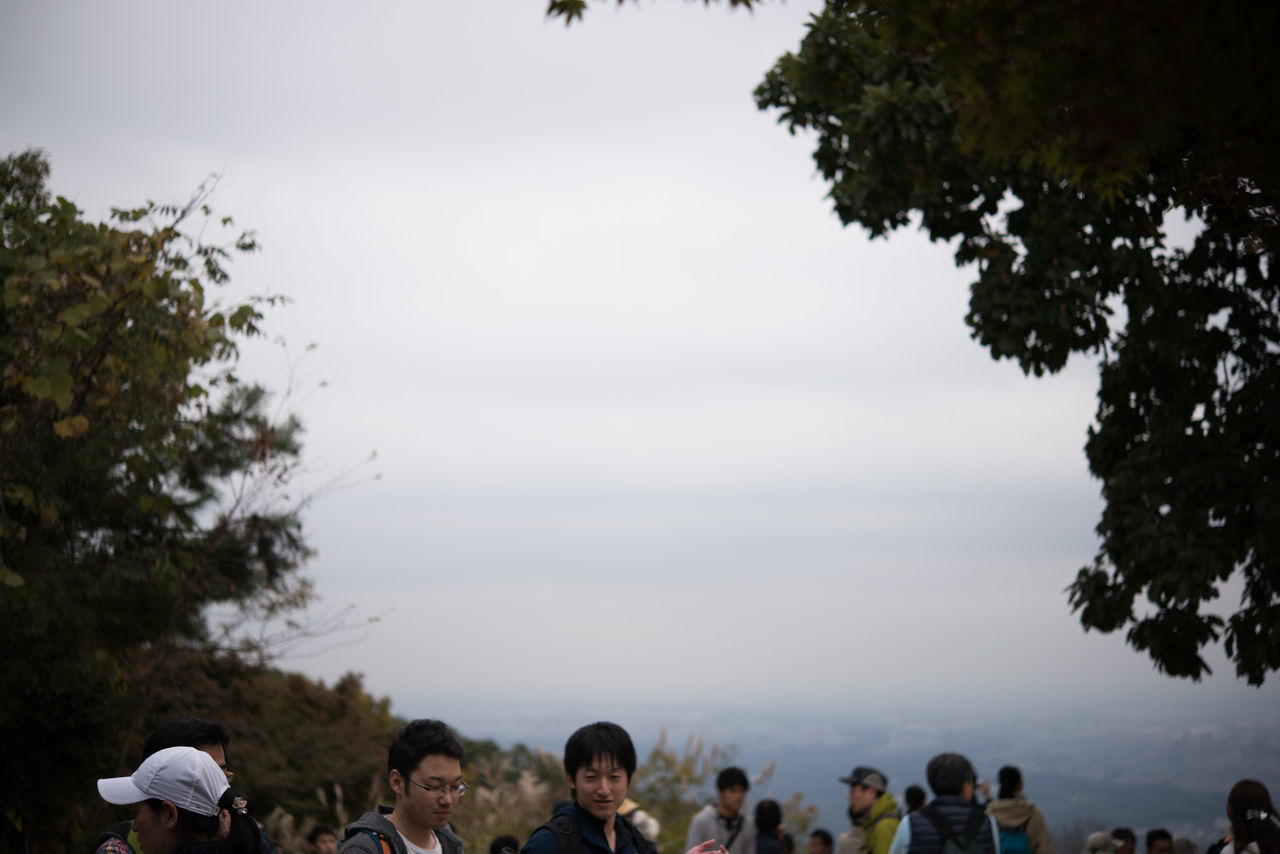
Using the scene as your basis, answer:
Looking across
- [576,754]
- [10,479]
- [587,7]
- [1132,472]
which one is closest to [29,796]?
[10,479]

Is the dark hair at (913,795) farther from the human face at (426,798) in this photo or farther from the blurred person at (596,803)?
the human face at (426,798)

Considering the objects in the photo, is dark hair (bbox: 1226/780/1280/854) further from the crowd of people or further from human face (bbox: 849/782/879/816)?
human face (bbox: 849/782/879/816)

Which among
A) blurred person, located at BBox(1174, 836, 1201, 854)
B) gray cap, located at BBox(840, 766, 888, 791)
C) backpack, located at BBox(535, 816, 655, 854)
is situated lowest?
blurred person, located at BBox(1174, 836, 1201, 854)

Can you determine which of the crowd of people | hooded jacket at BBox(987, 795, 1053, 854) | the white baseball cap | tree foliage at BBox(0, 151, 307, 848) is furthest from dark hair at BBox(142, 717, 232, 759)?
hooded jacket at BBox(987, 795, 1053, 854)

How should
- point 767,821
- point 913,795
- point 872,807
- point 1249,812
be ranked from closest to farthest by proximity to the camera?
point 1249,812
point 872,807
point 767,821
point 913,795

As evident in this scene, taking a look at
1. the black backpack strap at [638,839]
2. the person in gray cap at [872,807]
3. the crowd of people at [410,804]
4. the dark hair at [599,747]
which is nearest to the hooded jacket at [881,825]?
the person in gray cap at [872,807]

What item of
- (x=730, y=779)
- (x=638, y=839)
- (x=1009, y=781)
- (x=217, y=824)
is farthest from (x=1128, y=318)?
(x=217, y=824)

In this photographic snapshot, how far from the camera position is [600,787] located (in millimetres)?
3938

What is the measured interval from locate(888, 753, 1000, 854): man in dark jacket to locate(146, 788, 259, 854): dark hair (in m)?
4.35

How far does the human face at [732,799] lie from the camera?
824 centimetres

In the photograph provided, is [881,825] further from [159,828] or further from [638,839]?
[159,828]

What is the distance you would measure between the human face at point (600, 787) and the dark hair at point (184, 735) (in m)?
1.43

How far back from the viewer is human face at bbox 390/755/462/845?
3.90 m

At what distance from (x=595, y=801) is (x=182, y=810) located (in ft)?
4.71
